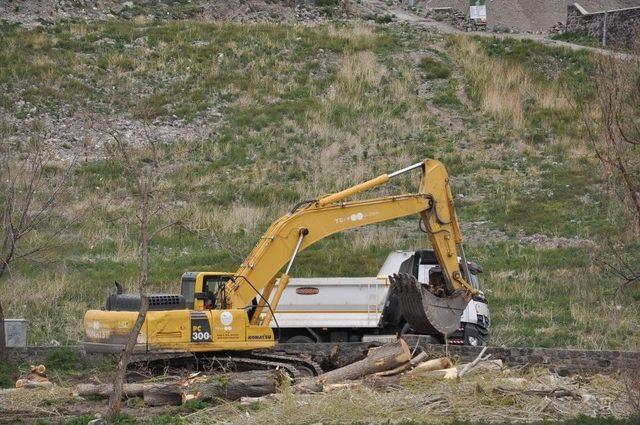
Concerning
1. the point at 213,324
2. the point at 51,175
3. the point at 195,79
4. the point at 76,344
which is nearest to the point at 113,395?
the point at 213,324

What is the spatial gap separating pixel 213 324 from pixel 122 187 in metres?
17.5

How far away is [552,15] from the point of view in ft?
200

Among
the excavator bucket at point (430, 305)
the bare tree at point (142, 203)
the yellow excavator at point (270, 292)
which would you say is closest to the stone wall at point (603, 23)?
the bare tree at point (142, 203)

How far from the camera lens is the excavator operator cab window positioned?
21016 mm

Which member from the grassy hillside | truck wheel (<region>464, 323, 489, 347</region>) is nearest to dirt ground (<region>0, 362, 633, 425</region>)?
truck wheel (<region>464, 323, 489, 347</region>)

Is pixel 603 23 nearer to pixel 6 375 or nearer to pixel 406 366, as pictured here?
pixel 406 366

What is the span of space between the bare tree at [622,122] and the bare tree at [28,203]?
10362 mm

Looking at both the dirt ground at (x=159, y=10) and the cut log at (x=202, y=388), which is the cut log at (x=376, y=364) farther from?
the dirt ground at (x=159, y=10)

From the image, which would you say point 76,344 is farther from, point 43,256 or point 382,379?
point 382,379

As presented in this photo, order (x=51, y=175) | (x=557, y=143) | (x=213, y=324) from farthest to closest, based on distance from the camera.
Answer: (x=557, y=143), (x=51, y=175), (x=213, y=324)

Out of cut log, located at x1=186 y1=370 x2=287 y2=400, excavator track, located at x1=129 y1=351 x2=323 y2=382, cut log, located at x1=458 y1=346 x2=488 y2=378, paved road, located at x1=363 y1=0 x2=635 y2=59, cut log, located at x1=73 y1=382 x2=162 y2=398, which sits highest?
paved road, located at x1=363 y1=0 x2=635 y2=59

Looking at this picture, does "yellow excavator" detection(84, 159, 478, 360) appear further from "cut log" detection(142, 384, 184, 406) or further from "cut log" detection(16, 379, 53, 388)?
"cut log" detection(142, 384, 184, 406)

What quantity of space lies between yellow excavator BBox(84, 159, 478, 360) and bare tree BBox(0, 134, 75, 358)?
7.77 ft

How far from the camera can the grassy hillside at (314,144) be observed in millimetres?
27859
